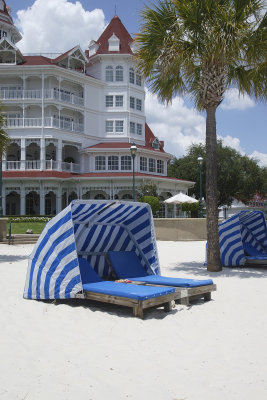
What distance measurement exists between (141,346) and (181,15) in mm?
9416

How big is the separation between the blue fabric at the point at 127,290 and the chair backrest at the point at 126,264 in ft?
4.11

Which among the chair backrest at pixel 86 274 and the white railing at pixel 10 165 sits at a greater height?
the white railing at pixel 10 165

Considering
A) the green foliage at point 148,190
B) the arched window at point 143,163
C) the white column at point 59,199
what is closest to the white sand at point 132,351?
the green foliage at point 148,190

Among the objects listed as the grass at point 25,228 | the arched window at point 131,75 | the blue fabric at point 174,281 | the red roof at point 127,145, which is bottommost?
the blue fabric at point 174,281

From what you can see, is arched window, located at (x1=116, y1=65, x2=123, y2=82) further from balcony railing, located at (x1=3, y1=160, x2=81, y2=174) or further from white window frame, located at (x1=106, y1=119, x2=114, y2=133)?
balcony railing, located at (x1=3, y1=160, x2=81, y2=174)

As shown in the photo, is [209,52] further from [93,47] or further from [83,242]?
[93,47]

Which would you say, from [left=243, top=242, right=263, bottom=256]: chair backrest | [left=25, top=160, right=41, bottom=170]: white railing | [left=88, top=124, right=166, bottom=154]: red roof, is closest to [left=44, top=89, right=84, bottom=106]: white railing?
[left=88, top=124, right=166, bottom=154]: red roof

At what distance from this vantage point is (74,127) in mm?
41250

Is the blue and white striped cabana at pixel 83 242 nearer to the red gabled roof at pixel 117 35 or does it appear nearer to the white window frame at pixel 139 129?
the white window frame at pixel 139 129

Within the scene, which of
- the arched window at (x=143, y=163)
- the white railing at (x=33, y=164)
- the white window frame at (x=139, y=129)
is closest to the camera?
the white railing at (x=33, y=164)

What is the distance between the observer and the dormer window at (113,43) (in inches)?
1677

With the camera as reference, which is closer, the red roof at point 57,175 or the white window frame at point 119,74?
the red roof at point 57,175

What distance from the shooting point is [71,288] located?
23.7 ft

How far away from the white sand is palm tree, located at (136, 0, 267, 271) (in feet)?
18.6
